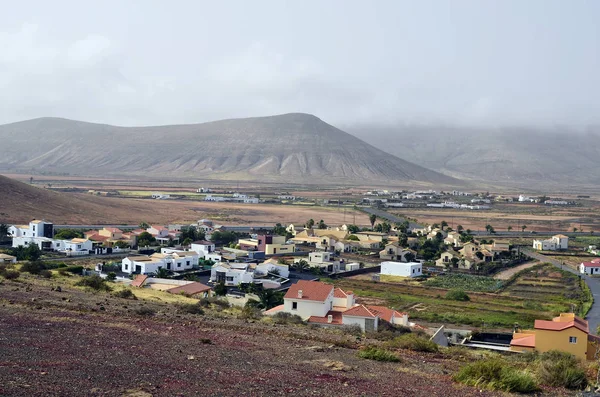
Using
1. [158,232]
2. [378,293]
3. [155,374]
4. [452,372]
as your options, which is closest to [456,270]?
[378,293]

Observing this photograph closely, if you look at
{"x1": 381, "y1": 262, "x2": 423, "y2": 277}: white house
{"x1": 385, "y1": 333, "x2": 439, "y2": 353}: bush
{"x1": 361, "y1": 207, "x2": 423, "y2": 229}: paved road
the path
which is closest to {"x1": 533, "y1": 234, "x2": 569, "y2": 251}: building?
the path

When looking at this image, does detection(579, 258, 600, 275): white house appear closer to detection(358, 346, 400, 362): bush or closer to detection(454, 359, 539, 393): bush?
detection(358, 346, 400, 362): bush

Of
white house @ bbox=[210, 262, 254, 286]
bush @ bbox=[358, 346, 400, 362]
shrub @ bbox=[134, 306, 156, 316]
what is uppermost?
bush @ bbox=[358, 346, 400, 362]

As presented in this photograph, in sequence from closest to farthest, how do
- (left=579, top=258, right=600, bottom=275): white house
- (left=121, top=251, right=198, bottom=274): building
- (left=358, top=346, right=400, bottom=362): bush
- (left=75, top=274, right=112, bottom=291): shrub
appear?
(left=358, top=346, right=400, bottom=362): bush < (left=75, top=274, right=112, bottom=291): shrub < (left=121, top=251, right=198, bottom=274): building < (left=579, top=258, right=600, bottom=275): white house

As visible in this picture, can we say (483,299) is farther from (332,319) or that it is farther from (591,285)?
(332,319)

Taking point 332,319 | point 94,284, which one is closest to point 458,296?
point 332,319

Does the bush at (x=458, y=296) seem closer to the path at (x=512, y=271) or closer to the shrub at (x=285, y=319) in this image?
the path at (x=512, y=271)

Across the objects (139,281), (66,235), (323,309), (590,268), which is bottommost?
(590,268)
